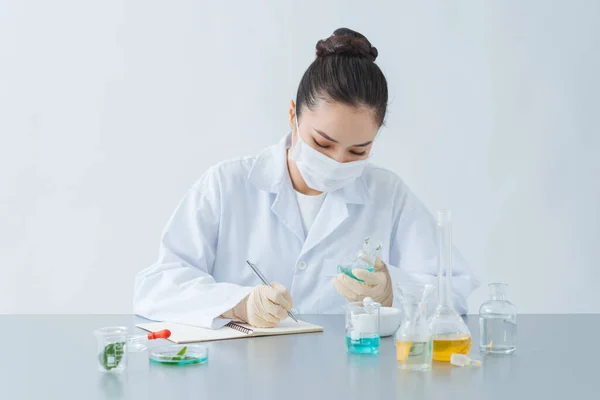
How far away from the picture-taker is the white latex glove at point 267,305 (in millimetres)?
1766

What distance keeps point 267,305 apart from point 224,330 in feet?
0.39

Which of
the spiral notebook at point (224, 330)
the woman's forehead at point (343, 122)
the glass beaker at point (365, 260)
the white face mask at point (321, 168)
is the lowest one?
the spiral notebook at point (224, 330)

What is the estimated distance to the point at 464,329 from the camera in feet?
4.88

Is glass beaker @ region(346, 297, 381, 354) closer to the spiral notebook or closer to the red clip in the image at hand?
the spiral notebook

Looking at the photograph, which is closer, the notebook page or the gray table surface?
the gray table surface

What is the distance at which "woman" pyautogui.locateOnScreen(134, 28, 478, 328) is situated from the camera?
6.83ft

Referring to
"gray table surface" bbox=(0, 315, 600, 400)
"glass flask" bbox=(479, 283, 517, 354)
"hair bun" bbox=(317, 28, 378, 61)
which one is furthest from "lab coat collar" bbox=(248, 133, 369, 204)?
"glass flask" bbox=(479, 283, 517, 354)

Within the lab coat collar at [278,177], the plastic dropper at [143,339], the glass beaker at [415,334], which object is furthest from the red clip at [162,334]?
the lab coat collar at [278,177]

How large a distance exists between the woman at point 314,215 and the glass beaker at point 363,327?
0.41m

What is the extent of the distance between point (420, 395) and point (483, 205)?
2.60m

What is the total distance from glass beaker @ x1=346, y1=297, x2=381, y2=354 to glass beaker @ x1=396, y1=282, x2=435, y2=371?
0.45 ft

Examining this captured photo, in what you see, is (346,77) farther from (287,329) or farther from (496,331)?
(496,331)

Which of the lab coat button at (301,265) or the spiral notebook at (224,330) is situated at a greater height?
the lab coat button at (301,265)

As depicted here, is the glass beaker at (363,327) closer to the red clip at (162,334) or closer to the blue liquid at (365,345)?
the blue liquid at (365,345)
